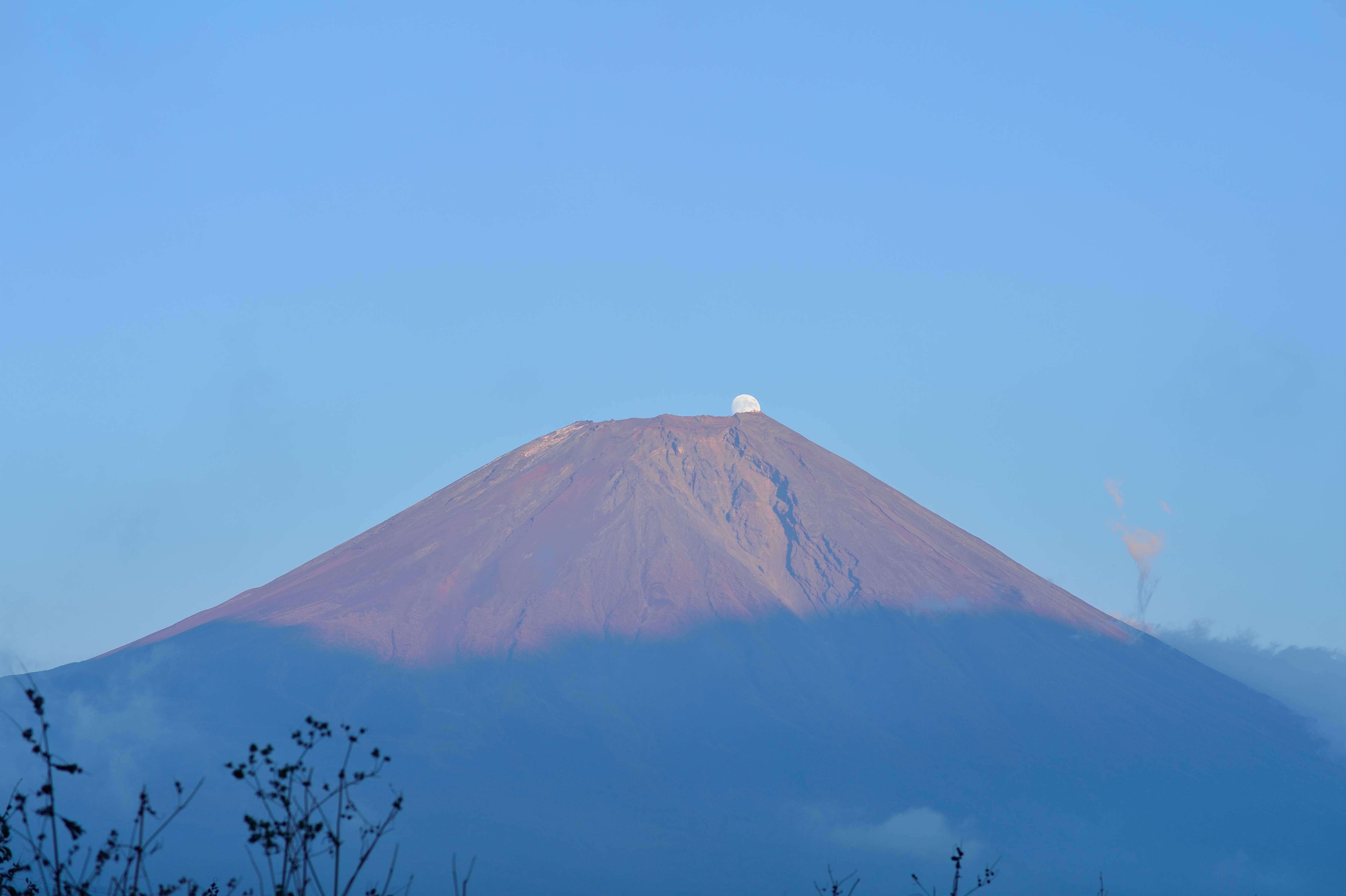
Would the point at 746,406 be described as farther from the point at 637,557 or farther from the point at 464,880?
the point at 464,880

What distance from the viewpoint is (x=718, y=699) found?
93.0 m

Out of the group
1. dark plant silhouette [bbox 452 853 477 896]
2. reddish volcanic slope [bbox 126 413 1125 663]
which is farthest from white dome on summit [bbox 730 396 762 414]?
dark plant silhouette [bbox 452 853 477 896]

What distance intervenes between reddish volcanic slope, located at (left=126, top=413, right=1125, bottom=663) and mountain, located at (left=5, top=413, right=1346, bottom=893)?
25 cm

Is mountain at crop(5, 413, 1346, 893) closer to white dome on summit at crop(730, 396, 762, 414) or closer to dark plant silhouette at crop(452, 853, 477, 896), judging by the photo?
white dome on summit at crop(730, 396, 762, 414)

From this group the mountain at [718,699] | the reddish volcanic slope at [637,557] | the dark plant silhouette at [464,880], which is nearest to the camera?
the dark plant silhouette at [464,880]

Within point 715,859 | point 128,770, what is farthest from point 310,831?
point 128,770

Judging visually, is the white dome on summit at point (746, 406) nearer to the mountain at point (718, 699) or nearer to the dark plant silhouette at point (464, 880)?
the mountain at point (718, 699)

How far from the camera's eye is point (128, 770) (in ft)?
303

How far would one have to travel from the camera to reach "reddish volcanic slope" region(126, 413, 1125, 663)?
317 feet

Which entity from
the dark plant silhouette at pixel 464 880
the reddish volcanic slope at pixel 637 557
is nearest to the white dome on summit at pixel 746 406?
the reddish volcanic slope at pixel 637 557

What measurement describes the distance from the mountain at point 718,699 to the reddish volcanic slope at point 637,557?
9.8 inches

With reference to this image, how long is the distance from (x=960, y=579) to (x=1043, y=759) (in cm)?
1626

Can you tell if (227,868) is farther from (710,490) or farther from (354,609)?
(710,490)

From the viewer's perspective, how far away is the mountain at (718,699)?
8544 centimetres
